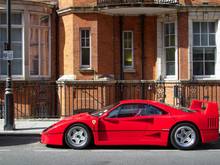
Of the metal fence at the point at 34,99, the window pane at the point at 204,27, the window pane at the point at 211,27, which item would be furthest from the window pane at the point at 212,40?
the metal fence at the point at 34,99

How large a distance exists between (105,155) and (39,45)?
9546 millimetres

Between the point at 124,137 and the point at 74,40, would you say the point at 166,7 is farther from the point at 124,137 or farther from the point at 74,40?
the point at 124,137

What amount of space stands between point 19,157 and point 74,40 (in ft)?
29.5

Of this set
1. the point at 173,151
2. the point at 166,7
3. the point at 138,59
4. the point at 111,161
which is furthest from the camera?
the point at 138,59

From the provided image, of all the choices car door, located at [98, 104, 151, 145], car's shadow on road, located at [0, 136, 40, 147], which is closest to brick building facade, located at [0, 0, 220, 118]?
car's shadow on road, located at [0, 136, 40, 147]

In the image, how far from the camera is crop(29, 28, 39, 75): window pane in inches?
→ 760

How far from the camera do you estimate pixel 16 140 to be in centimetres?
1371

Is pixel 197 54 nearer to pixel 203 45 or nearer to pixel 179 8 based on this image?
pixel 203 45

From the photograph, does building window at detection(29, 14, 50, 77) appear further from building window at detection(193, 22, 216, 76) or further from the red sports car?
the red sports car

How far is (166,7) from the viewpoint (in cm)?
1853

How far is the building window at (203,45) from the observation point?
19.0 meters

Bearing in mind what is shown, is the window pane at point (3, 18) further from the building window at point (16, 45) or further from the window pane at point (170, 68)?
the window pane at point (170, 68)

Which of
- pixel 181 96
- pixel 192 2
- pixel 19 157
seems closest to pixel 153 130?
pixel 19 157

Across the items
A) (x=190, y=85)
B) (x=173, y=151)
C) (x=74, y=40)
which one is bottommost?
(x=173, y=151)
